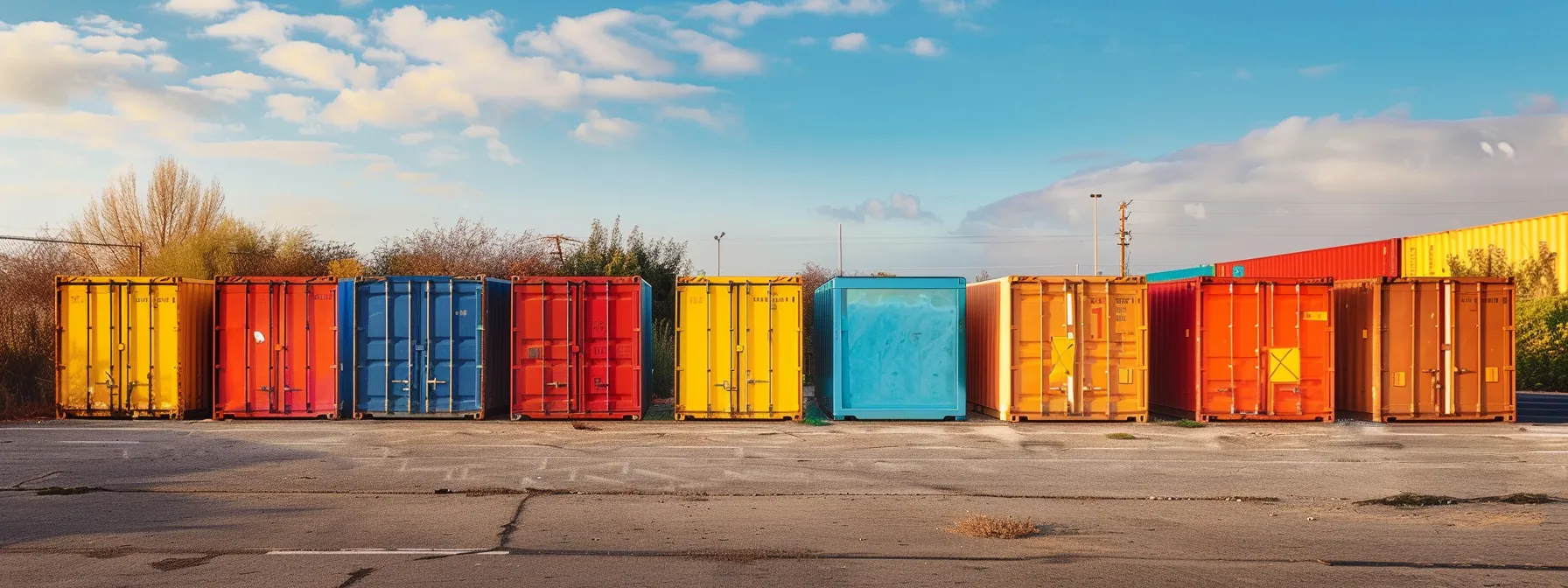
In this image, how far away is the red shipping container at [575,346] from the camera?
53.3ft

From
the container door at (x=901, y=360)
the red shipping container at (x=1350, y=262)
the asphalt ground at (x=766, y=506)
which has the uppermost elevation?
the red shipping container at (x=1350, y=262)

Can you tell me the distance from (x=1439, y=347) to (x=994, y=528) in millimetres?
12244

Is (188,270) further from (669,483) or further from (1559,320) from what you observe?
(1559,320)

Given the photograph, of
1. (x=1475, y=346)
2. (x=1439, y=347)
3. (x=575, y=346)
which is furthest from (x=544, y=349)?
(x=1475, y=346)

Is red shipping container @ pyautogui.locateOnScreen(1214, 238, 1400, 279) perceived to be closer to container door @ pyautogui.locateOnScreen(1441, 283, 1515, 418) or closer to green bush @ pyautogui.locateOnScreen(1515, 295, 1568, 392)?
green bush @ pyautogui.locateOnScreen(1515, 295, 1568, 392)

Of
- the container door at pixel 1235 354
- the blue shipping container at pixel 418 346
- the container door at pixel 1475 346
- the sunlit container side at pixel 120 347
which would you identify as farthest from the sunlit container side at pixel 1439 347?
the sunlit container side at pixel 120 347

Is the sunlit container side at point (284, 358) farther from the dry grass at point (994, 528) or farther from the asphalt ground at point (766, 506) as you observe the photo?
the dry grass at point (994, 528)

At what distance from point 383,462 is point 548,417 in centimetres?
446

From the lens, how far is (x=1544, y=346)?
2536 cm

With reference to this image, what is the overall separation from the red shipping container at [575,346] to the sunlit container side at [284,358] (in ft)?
10.5

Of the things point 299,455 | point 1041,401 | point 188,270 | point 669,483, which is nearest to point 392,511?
point 669,483

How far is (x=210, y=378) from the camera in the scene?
57.1ft

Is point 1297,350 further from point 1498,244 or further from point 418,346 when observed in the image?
point 1498,244

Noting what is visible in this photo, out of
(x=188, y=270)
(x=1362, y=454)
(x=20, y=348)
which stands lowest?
(x=1362, y=454)
